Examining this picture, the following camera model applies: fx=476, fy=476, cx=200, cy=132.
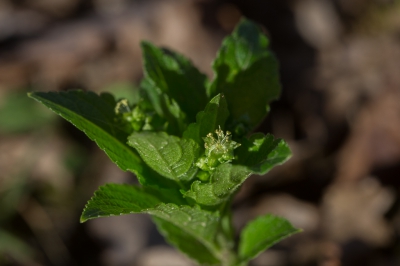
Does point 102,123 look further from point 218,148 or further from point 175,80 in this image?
point 218,148

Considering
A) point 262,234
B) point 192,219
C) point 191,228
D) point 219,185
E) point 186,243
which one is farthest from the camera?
point 186,243

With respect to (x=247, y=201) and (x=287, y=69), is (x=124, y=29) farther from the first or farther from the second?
(x=247, y=201)

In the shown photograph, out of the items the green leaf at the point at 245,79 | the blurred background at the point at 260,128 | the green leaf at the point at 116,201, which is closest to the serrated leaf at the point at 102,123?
the green leaf at the point at 116,201

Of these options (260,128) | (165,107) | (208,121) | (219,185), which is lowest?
(219,185)

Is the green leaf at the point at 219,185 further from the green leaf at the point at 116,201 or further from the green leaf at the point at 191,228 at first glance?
the green leaf at the point at 116,201

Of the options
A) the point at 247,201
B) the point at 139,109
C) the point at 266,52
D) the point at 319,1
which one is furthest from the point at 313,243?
the point at 319,1

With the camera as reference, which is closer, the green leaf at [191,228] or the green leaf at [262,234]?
the green leaf at [191,228]

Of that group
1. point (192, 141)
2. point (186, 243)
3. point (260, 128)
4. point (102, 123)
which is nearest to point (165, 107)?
point (102, 123)

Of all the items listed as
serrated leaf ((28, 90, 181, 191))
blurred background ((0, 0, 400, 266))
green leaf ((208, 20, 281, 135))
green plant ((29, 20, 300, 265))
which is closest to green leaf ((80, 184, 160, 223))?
green plant ((29, 20, 300, 265))
